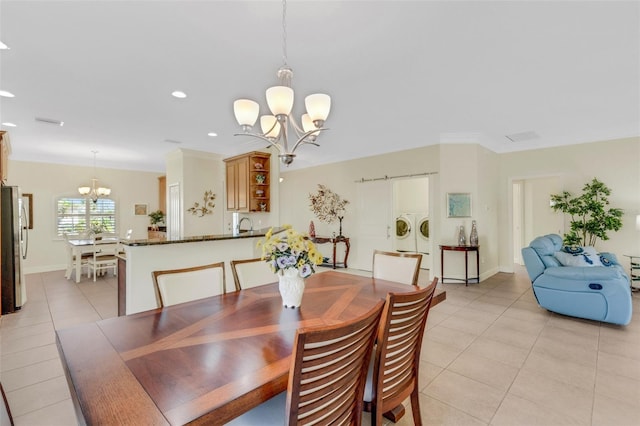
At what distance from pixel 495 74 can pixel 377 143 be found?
285 cm

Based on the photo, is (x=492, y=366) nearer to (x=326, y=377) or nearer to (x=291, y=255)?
(x=291, y=255)

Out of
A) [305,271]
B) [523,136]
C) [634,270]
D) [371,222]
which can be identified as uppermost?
[523,136]

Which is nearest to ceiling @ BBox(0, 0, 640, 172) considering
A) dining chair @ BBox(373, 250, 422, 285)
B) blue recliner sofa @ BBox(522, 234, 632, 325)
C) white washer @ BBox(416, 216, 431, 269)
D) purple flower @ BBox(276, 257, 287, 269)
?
purple flower @ BBox(276, 257, 287, 269)

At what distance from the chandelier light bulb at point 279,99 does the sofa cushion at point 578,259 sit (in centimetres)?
418

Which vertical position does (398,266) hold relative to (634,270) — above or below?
above

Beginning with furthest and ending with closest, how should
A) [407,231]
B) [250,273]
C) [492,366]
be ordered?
[407,231], [492,366], [250,273]

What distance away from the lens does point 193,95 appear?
131 inches

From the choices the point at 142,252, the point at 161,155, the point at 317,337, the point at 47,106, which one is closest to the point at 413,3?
the point at 317,337

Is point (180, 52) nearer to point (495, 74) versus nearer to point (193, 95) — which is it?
point (193, 95)

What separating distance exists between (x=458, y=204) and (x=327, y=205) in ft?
9.56

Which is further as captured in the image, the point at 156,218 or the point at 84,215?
the point at 156,218

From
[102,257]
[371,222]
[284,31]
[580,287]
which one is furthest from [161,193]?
[580,287]

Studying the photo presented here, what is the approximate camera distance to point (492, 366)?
97.7 inches

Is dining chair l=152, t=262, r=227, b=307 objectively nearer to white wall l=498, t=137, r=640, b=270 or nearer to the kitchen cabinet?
the kitchen cabinet
